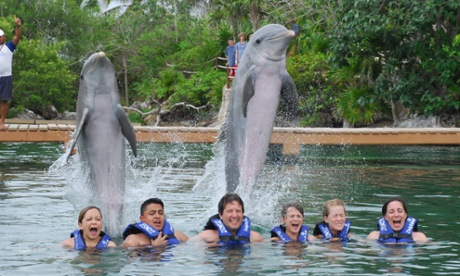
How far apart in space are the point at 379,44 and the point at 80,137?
645 inches

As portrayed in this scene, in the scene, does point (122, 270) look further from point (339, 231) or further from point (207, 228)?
point (339, 231)

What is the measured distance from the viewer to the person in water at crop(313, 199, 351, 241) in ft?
29.1

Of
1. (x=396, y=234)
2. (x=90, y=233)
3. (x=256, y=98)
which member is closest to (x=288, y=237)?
(x=396, y=234)

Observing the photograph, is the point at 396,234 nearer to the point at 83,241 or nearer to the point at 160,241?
the point at 160,241

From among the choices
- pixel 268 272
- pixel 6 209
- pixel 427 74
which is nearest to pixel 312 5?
pixel 427 74

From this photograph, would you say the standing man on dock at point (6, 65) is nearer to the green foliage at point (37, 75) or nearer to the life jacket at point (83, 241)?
the life jacket at point (83, 241)

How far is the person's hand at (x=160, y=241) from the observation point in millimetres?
8523

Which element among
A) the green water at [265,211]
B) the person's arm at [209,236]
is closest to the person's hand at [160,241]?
the green water at [265,211]

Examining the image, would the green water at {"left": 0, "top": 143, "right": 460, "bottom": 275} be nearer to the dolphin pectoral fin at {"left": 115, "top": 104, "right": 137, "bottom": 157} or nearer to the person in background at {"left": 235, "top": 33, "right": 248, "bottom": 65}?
the dolphin pectoral fin at {"left": 115, "top": 104, "right": 137, "bottom": 157}

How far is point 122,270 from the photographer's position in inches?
296

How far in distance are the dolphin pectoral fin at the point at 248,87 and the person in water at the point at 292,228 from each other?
4.19 ft

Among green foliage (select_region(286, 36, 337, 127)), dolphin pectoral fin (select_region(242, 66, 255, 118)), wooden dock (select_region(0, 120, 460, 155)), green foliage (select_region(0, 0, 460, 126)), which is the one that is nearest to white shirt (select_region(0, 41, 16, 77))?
wooden dock (select_region(0, 120, 460, 155))

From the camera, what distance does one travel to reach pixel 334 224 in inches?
351

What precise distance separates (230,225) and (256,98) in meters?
1.56
